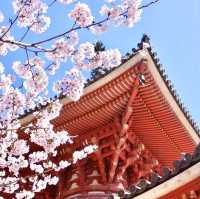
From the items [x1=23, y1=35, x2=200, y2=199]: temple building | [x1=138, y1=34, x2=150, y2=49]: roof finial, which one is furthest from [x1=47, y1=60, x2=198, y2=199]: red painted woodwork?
[x1=138, y1=34, x2=150, y2=49]: roof finial

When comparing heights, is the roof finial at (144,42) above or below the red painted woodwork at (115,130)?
above

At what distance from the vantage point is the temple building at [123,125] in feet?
30.7

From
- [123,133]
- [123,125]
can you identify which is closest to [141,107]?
[123,125]

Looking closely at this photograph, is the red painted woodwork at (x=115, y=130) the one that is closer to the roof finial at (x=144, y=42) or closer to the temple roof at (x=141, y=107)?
the temple roof at (x=141, y=107)

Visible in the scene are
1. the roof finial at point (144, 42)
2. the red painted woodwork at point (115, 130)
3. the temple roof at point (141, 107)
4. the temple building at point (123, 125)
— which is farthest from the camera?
the red painted woodwork at point (115, 130)

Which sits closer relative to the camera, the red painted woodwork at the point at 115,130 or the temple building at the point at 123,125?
the temple building at the point at 123,125

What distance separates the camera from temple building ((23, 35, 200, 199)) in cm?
936

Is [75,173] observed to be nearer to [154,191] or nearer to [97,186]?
[97,186]

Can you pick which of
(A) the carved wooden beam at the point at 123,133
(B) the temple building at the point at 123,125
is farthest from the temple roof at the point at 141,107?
(A) the carved wooden beam at the point at 123,133

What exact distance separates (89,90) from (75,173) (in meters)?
2.29

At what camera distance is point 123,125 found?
32.4 ft

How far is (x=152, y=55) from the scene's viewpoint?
29.5ft

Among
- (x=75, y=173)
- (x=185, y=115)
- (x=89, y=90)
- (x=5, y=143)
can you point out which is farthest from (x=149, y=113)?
(x=5, y=143)

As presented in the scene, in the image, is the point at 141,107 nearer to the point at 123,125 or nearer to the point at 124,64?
the point at 123,125
